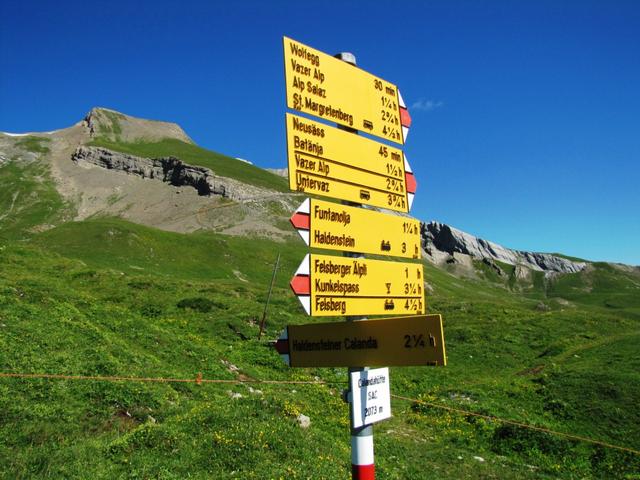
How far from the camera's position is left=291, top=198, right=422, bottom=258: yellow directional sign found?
5.95 meters

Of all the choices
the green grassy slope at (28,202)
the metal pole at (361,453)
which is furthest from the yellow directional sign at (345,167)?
the green grassy slope at (28,202)

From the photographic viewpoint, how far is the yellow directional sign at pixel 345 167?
6.13 m

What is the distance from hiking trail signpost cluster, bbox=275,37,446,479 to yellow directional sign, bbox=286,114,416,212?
0.01 meters

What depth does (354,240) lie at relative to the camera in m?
6.38

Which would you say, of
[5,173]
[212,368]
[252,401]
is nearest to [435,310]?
[212,368]

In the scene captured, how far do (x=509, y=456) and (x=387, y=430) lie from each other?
3.94 meters

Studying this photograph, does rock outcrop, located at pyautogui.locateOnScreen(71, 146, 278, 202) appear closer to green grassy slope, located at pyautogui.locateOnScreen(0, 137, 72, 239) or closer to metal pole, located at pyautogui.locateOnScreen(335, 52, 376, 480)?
green grassy slope, located at pyautogui.locateOnScreen(0, 137, 72, 239)

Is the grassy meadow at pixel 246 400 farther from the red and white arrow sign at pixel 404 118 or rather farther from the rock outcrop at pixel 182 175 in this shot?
the rock outcrop at pixel 182 175

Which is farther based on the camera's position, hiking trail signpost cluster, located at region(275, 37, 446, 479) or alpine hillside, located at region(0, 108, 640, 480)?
alpine hillside, located at region(0, 108, 640, 480)

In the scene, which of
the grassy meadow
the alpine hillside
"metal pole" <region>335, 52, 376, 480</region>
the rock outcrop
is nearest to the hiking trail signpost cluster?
"metal pole" <region>335, 52, 376, 480</region>

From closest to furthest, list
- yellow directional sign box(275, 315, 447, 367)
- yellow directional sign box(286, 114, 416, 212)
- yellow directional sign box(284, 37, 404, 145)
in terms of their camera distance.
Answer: yellow directional sign box(275, 315, 447, 367) → yellow directional sign box(286, 114, 416, 212) → yellow directional sign box(284, 37, 404, 145)

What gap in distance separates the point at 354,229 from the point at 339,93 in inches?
73.8

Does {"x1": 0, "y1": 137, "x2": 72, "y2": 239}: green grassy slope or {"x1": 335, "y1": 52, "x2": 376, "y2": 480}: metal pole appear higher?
{"x1": 0, "y1": 137, "x2": 72, "y2": 239}: green grassy slope

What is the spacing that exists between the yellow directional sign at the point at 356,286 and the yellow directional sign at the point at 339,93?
1.93m
